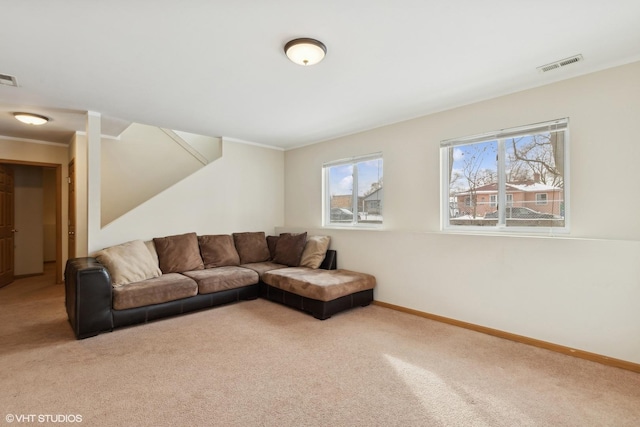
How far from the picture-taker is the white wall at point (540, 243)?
2.38 m

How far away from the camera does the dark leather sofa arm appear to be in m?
2.81

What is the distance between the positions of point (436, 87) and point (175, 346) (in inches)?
137

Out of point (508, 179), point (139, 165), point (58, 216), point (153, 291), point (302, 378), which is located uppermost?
point (139, 165)

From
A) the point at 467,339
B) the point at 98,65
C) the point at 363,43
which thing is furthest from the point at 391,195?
the point at 98,65

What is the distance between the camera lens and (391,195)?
4.02m

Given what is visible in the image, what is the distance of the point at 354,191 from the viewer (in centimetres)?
462

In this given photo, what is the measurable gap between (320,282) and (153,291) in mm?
1846

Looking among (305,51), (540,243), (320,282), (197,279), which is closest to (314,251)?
(320,282)

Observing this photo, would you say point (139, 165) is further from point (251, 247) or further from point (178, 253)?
point (251, 247)

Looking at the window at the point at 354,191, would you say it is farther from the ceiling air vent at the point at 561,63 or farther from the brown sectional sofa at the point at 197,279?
the ceiling air vent at the point at 561,63

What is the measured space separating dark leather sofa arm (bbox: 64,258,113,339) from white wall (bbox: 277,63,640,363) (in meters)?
3.00

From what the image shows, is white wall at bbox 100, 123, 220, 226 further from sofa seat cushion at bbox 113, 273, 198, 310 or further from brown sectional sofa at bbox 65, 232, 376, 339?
sofa seat cushion at bbox 113, 273, 198, 310

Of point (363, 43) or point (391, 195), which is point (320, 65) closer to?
point (363, 43)

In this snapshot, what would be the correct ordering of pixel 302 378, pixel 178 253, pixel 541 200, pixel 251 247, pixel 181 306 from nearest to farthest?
1. pixel 302 378
2. pixel 541 200
3. pixel 181 306
4. pixel 178 253
5. pixel 251 247
